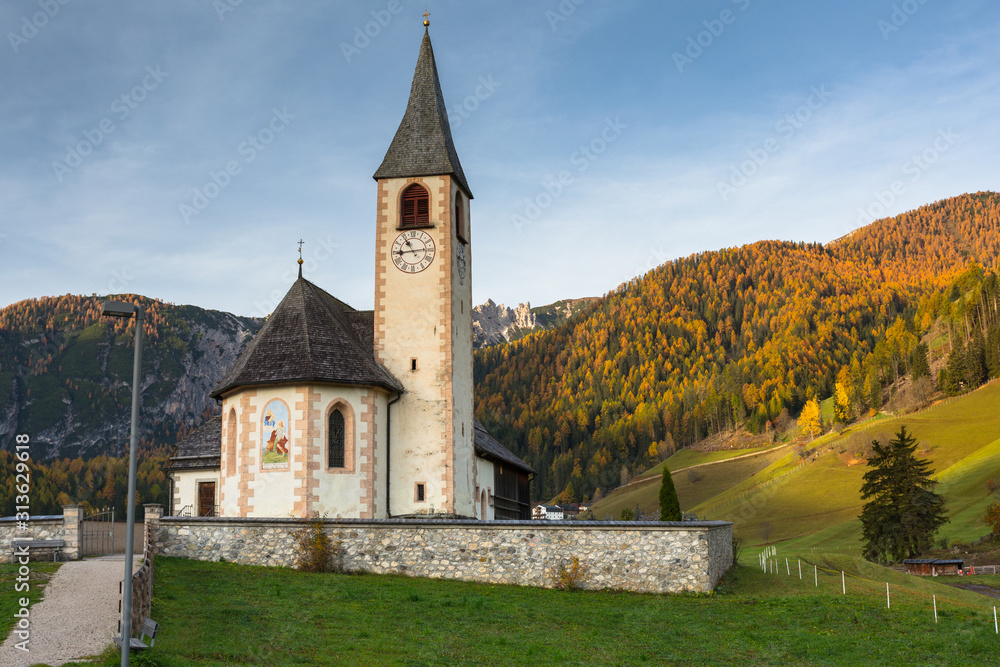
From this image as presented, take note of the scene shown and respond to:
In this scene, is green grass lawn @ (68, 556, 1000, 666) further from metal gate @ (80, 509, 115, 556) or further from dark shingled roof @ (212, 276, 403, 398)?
dark shingled roof @ (212, 276, 403, 398)

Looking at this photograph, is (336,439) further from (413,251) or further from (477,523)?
(413,251)

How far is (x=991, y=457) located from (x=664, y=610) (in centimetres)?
9286

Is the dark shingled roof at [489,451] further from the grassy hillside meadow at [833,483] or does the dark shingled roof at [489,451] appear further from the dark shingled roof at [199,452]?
the grassy hillside meadow at [833,483]

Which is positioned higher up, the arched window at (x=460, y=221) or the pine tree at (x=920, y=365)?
the pine tree at (x=920, y=365)

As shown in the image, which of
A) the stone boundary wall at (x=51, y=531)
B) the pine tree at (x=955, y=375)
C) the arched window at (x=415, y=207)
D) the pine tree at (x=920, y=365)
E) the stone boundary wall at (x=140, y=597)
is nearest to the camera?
the stone boundary wall at (x=140, y=597)

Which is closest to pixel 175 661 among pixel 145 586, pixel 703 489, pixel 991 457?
pixel 145 586

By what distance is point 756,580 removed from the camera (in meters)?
30.1

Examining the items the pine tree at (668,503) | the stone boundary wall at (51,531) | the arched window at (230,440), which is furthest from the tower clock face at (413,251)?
the pine tree at (668,503)

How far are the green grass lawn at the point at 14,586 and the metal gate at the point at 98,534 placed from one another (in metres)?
3.15

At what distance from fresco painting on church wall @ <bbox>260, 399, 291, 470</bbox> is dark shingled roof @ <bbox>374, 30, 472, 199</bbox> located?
12522 millimetres

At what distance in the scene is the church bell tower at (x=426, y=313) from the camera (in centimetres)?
3794

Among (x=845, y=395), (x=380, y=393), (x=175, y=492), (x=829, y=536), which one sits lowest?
(x=829, y=536)

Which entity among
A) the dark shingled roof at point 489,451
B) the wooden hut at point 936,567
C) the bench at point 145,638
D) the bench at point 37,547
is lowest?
the wooden hut at point 936,567

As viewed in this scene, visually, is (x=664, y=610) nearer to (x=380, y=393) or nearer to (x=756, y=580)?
(x=756, y=580)
